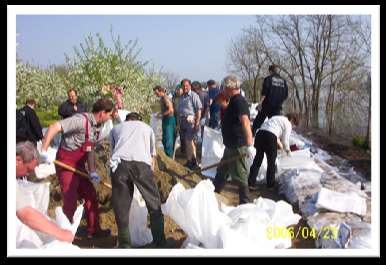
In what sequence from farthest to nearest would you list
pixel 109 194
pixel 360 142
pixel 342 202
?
pixel 360 142, pixel 109 194, pixel 342 202

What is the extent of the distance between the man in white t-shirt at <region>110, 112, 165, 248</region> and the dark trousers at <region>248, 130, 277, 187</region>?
→ 186 cm

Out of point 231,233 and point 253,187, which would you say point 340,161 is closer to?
point 253,187

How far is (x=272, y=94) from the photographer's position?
6641 millimetres

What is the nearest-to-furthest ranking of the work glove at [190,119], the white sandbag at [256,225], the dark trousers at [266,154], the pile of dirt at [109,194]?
the white sandbag at [256,225]
the pile of dirt at [109,194]
the dark trousers at [266,154]
the work glove at [190,119]

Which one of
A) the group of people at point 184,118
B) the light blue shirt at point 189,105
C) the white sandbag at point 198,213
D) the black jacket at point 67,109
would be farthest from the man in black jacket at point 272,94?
the white sandbag at point 198,213

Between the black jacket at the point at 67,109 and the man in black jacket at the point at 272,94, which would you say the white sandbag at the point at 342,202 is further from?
the black jacket at the point at 67,109

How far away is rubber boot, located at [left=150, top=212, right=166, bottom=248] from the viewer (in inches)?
171

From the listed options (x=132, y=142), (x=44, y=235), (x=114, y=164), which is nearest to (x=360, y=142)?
(x=132, y=142)

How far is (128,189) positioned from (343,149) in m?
4.19

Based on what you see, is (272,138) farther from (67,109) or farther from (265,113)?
(67,109)

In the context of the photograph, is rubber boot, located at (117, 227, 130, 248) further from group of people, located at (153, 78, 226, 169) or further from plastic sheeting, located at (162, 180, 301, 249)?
group of people, located at (153, 78, 226, 169)

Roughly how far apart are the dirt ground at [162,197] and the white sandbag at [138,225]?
0.31 feet

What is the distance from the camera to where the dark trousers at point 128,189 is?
4273 millimetres
